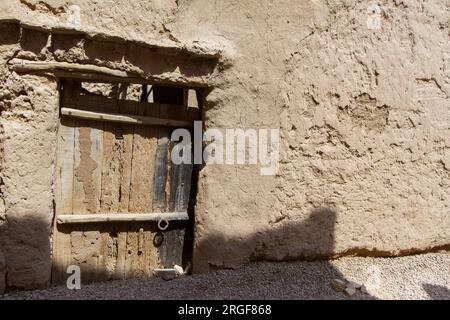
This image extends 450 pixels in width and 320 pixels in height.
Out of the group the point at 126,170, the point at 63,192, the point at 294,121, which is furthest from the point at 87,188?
the point at 294,121

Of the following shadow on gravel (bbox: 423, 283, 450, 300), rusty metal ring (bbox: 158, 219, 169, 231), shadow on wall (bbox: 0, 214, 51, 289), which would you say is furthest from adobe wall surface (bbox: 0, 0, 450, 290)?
shadow on gravel (bbox: 423, 283, 450, 300)

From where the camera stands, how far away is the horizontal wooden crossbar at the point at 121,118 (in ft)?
9.50

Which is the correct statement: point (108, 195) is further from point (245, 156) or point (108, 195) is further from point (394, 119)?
point (394, 119)

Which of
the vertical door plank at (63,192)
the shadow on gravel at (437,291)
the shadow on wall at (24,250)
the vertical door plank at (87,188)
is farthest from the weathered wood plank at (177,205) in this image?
the shadow on gravel at (437,291)

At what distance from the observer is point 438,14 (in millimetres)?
3504

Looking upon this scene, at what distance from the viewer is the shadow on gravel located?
3141 mm

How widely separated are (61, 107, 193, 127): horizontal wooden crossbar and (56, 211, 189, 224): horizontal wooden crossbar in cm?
69

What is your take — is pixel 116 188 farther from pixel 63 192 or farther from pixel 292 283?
pixel 292 283

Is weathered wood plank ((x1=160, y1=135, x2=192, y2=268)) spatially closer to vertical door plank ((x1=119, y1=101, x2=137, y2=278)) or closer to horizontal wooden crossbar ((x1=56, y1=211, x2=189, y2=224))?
horizontal wooden crossbar ((x1=56, y1=211, x2=189, y2=224))

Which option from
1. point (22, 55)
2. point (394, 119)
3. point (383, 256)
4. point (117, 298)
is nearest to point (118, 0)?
point (22, 55)

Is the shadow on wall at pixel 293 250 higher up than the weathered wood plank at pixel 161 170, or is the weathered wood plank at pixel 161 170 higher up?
the weathered wood plank at pixel 161 170

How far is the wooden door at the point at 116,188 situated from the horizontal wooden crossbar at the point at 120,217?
→ 0.04 metres

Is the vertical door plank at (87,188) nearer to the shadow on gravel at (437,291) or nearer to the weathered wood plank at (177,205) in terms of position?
the weathered wood plank at (177,205)

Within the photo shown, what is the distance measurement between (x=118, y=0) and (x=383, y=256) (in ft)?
9.63
